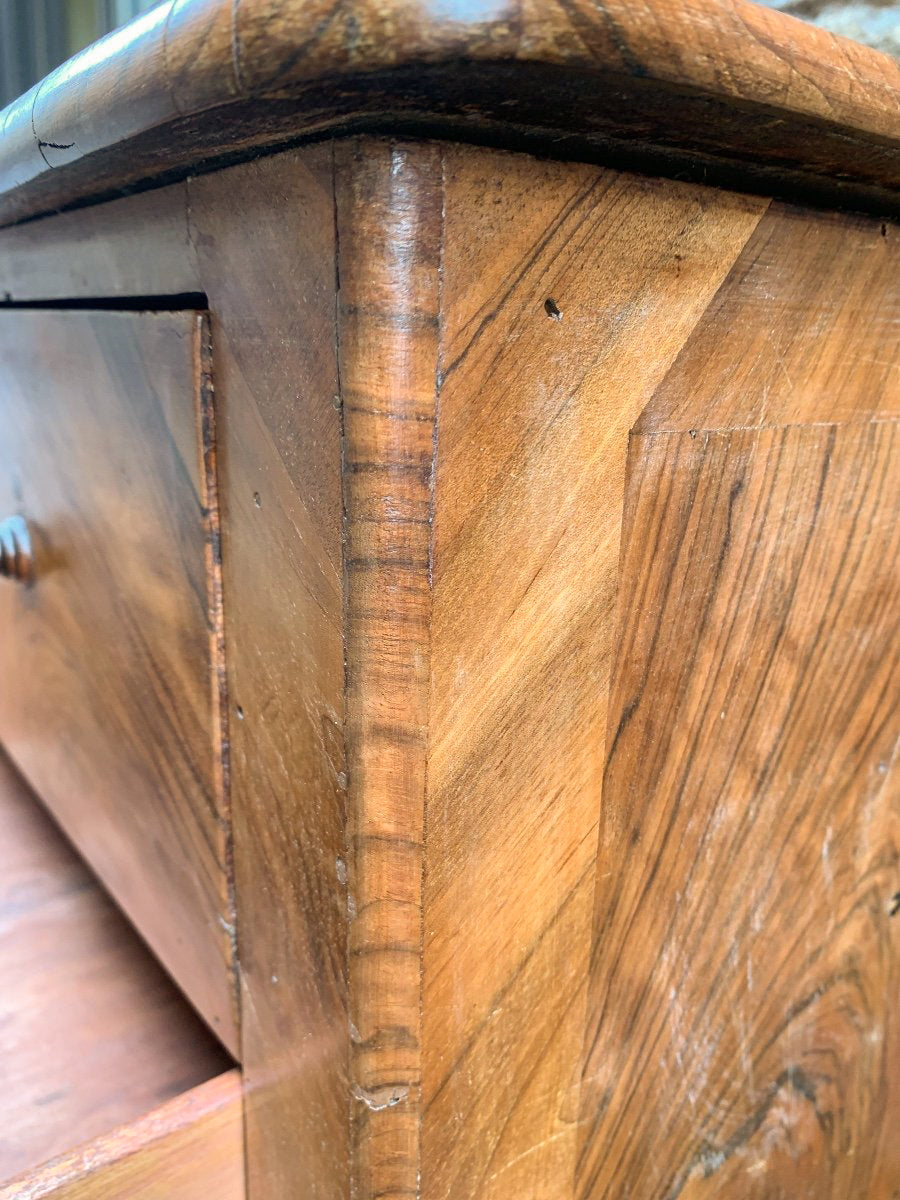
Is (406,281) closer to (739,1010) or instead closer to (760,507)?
(760,507)

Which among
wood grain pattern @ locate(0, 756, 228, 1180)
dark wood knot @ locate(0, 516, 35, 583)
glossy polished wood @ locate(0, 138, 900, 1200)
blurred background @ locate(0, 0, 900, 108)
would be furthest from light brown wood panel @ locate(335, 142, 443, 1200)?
blurred background @ locate(0, 0, 900, 108)

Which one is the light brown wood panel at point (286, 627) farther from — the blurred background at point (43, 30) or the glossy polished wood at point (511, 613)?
the blurred background at point (43, 30)

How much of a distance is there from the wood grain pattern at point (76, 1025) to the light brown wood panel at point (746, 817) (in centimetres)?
21

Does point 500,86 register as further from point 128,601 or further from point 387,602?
point 128,601

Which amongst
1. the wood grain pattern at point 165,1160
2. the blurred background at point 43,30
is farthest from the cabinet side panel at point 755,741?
the blurred background at point 43,30

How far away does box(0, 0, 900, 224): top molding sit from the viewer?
170 mm

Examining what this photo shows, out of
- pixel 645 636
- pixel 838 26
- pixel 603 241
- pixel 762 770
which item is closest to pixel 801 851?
pixel 762 770

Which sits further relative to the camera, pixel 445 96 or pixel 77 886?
pixel 77 886

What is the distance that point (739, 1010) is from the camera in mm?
401

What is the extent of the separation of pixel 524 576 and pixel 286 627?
77 mm

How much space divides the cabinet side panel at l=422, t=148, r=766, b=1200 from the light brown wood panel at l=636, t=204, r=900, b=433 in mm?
12

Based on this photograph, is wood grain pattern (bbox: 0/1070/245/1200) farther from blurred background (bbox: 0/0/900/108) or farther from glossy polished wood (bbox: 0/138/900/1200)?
blurred background (bbox: 0/0/900/108)

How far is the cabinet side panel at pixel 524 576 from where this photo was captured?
230 mm

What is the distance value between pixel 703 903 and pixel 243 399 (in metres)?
0.27
